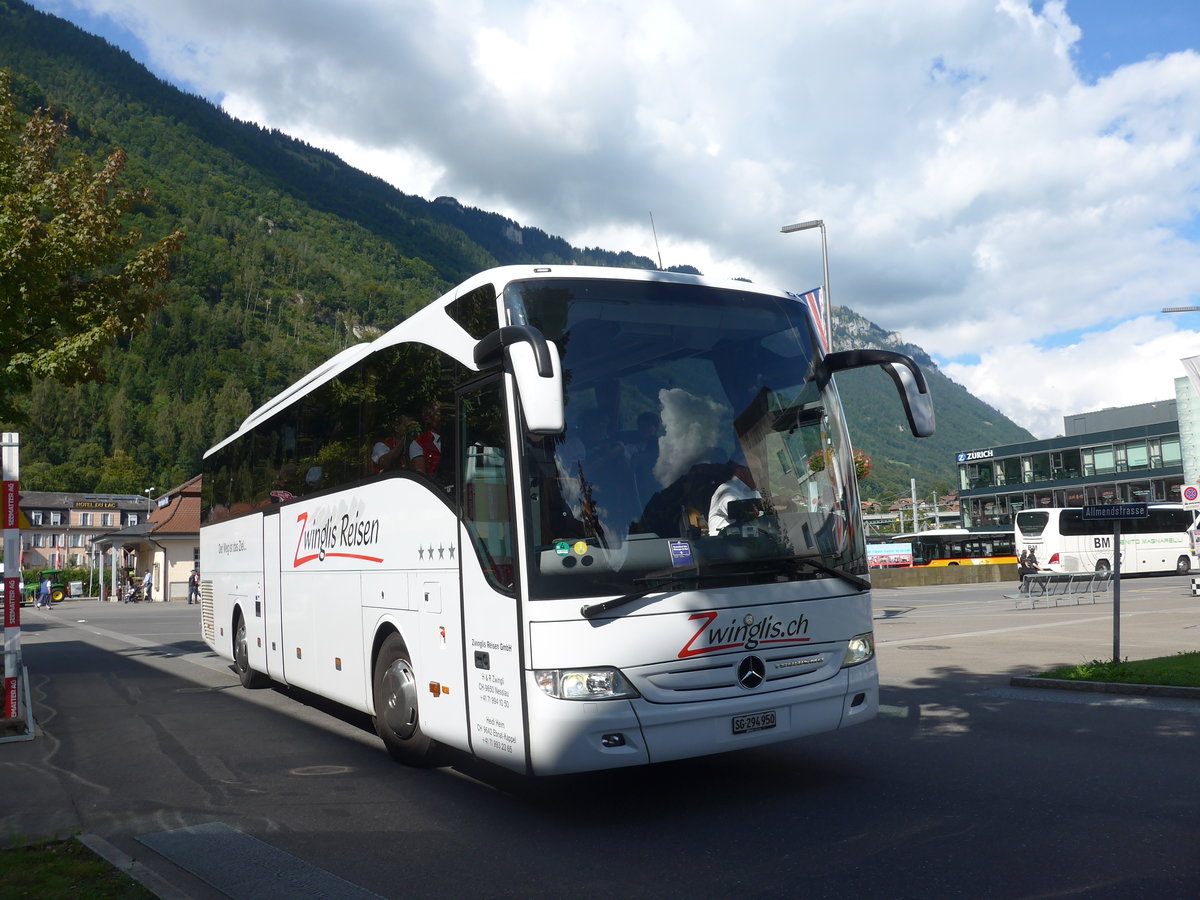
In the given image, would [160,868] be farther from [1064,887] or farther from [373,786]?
Result: [1064,887]

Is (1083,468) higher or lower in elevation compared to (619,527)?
higher

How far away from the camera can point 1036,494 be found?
86.9 meters

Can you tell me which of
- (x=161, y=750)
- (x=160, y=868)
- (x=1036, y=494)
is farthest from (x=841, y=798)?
(x=1036, y=494)

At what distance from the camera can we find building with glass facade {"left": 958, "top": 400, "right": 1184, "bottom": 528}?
76.3 m

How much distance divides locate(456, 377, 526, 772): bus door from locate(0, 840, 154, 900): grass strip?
2035 mm

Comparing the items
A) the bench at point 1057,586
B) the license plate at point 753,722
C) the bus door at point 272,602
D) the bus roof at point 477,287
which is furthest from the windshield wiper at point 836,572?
the bench at point 1057,586

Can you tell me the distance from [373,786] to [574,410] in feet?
10.4

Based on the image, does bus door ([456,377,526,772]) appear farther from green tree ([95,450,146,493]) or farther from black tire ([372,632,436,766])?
green tree ([95,450,146,493])

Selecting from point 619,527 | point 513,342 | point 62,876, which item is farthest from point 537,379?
point 62,876

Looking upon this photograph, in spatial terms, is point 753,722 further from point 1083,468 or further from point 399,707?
point 1083,468

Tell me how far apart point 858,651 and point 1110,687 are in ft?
16.8

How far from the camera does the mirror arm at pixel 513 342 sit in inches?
206

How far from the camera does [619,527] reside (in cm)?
580

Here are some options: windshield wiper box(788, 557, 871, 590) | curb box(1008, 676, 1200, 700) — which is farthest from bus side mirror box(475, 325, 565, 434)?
curb box(1008, 676, 1200, 700)
